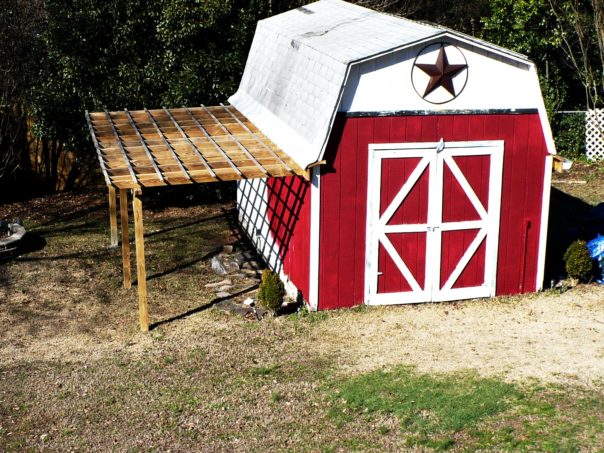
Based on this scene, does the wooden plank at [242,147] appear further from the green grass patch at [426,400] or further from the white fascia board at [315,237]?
the green grass patch at [426,400]

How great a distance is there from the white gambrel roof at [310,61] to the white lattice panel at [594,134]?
9760 millimetres

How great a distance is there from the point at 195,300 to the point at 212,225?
16.1ft

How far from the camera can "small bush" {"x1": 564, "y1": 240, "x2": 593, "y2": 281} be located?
14.5 meters

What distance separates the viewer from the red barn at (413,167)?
1313cm

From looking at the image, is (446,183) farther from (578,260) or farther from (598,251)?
(598,251)

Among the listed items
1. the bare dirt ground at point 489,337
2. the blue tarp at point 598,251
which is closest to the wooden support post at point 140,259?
the bare dirt ground at point 489,337

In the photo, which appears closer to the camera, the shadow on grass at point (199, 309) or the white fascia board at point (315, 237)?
the white fascia board at point (315, 237)

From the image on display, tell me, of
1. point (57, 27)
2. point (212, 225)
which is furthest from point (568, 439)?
point (57, 27)

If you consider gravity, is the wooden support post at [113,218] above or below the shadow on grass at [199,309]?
above

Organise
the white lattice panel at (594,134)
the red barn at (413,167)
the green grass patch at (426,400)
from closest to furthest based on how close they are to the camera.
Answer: the green grass patch at (426,400) < the red barn at (413,167) < the white lattice panel at (594,134)

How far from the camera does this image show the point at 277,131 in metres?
14.7

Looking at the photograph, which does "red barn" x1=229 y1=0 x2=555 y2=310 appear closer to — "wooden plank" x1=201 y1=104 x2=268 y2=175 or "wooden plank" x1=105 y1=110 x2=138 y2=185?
"wooden plank" x1=201 y1=104 x2=268 y2=175

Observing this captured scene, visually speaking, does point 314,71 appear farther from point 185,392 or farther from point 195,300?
point 185,392

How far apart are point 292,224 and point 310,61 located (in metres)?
2.76
